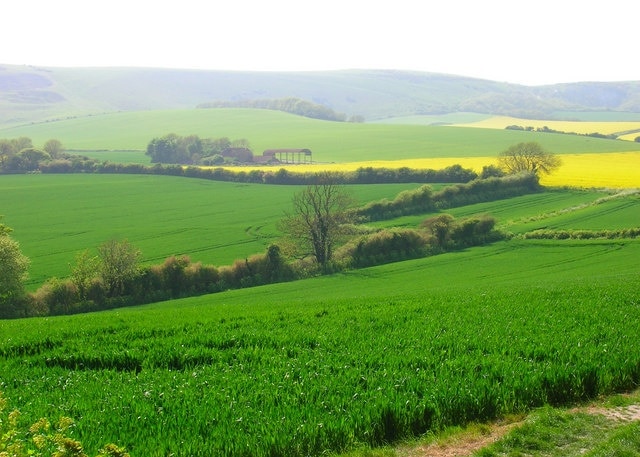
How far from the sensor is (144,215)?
2911 inches

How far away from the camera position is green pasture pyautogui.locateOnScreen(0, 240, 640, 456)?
34.1ft

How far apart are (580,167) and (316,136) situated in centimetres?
7084

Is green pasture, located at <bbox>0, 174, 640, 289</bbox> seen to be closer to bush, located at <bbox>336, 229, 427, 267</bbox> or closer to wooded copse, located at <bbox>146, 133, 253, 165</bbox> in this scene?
bush, located at <bbox>336, 229, 427, 267</bbox>

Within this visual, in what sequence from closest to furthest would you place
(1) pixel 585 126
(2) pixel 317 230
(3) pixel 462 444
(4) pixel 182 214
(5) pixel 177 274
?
(3) pixel 462 444
(5) pixel 177 274
(2) pixel 317 230
(4) pixel 182 214
(1) pixel 585 126

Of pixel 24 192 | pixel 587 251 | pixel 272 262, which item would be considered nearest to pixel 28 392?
pixel 272 262

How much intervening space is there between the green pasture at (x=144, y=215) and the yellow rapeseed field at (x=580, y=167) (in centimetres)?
1765

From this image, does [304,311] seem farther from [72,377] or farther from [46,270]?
[46,270]

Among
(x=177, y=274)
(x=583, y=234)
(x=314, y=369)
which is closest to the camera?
(x=314, y=369)

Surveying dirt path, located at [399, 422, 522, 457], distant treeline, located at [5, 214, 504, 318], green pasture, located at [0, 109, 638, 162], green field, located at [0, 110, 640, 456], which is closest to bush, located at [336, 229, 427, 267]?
distant treeline, located at [5, 214, 504, 318]

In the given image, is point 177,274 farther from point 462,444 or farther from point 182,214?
point 462,444

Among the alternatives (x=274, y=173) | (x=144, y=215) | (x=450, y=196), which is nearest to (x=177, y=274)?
(x=144, y=215)

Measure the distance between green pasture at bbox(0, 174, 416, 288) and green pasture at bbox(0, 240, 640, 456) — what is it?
32.2 meters

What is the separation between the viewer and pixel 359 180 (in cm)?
8825

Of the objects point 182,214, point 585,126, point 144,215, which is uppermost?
point 585,126
